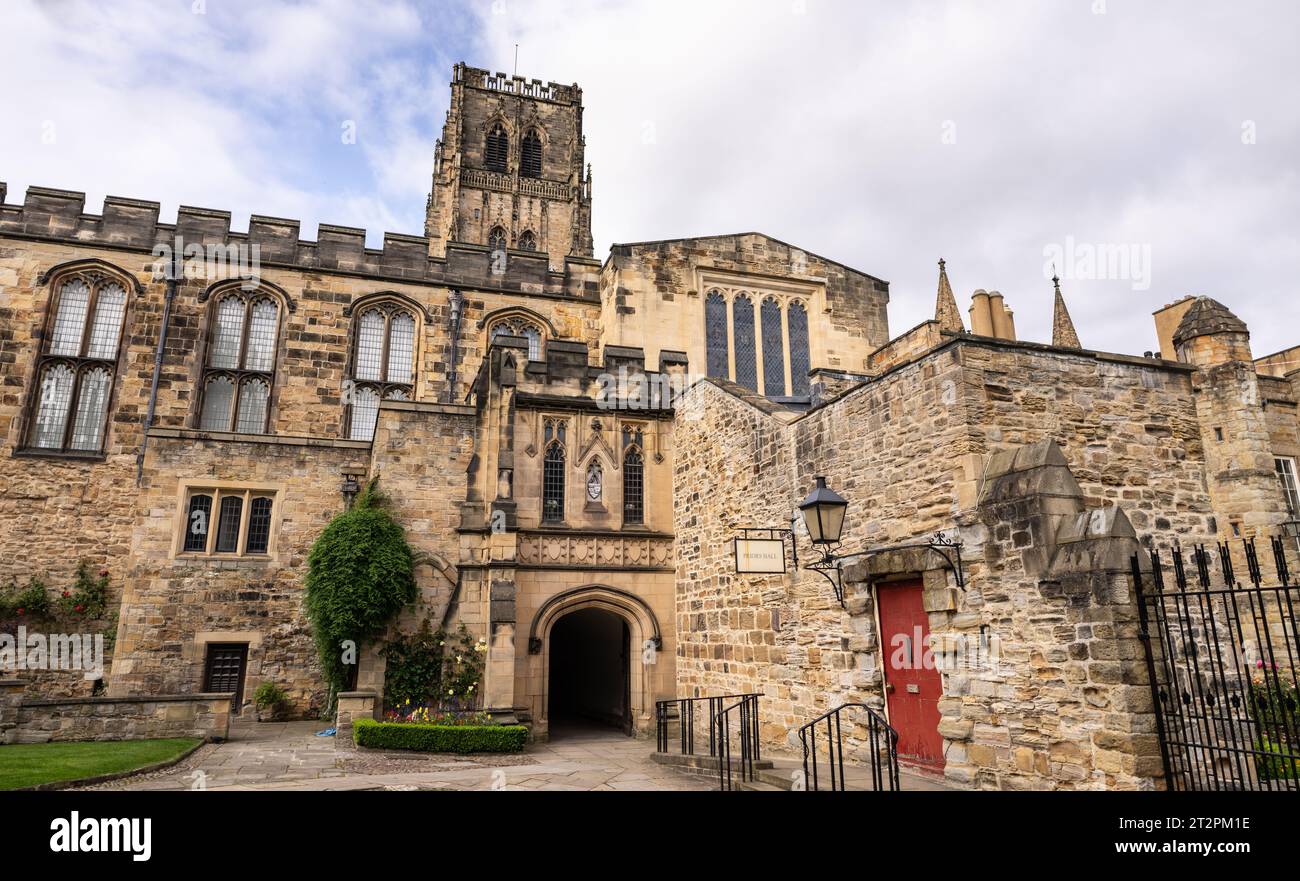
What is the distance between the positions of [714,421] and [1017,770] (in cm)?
869

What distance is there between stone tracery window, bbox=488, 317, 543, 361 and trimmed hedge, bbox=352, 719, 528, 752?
12.8m

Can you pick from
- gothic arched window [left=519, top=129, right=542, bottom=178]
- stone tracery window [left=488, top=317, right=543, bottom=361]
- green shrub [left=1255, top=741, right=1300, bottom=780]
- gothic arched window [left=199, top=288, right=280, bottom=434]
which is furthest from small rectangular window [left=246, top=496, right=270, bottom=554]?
gothic arched window [left=519, top=129, right=542, bottom=178]

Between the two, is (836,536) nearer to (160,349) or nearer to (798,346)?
(798,346)

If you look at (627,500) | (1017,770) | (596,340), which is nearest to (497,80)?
(596,340)

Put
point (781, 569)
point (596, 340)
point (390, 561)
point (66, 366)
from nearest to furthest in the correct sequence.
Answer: point (781, 569) < point (390, 561) < point (66, 366) < point (596, 340)

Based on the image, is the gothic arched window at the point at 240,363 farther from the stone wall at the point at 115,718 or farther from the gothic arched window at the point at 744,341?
the gothic arched window at the point at 744,341

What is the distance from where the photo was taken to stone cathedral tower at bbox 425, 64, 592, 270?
39.2m

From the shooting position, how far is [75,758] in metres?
10.8

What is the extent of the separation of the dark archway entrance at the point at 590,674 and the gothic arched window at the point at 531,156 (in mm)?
27852

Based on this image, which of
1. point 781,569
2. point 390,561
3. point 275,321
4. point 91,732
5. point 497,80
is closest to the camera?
point 781,569

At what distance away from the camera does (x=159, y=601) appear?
54.1ft

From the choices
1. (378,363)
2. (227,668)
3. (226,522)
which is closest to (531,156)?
(378,363)

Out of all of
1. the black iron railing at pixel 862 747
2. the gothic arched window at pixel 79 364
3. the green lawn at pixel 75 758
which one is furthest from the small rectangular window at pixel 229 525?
the black iron railing at pixel 862 747
